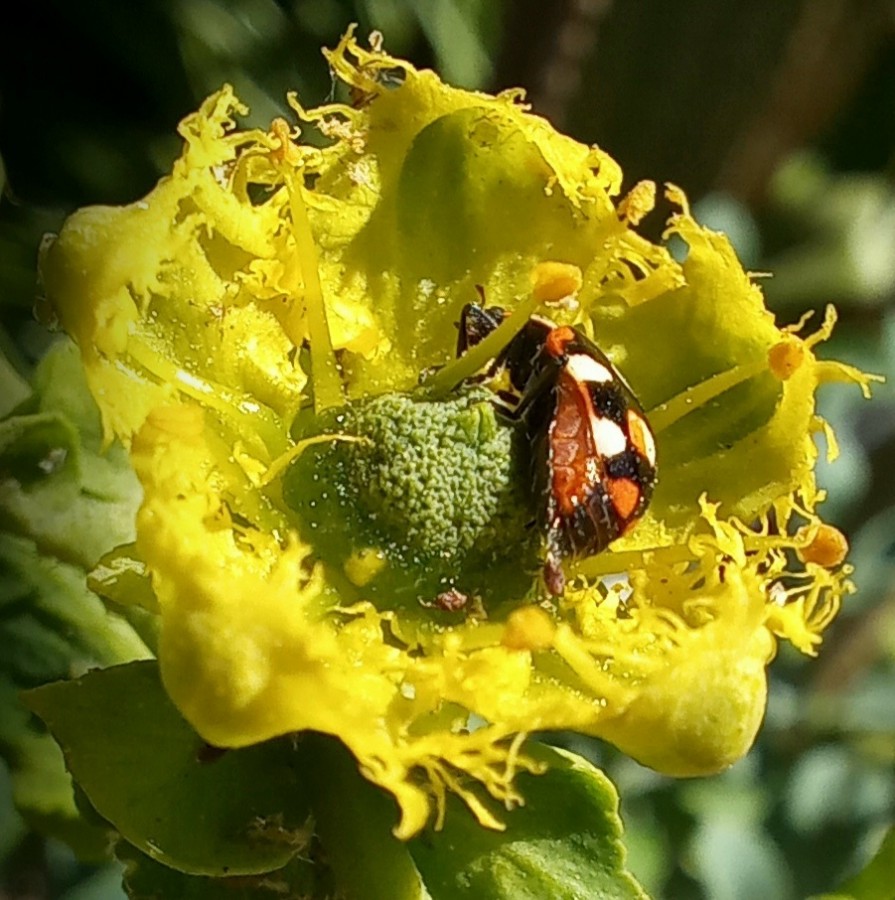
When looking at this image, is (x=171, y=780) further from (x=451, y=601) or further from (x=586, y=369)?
(x=586, y=369)

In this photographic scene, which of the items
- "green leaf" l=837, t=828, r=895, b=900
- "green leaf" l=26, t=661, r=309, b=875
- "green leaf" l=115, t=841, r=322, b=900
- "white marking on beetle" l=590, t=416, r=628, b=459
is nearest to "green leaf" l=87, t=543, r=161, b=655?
"green leaf" l=26, t=661, r=309, b=875

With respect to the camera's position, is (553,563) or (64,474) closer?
(553,563)

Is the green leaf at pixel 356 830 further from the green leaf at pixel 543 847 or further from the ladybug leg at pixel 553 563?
the ladybug leg at pixel 553 563

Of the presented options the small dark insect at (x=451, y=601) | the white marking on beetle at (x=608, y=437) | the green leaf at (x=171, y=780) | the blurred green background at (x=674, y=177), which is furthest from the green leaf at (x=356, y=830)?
the blurred green background at (x=674, y=177)

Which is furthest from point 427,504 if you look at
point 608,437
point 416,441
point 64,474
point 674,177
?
point 674,177

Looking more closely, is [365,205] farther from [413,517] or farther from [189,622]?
[189,622]

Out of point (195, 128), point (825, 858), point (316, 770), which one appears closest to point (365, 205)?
point (195, 128)
